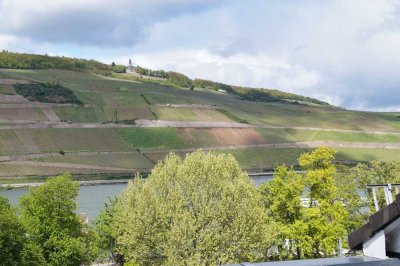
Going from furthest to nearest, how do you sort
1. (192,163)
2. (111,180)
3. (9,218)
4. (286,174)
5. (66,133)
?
(66,133) → (111,180) → (192,163) → (286,174) → (9,218)

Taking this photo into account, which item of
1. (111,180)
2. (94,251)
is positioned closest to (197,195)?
(94,251)

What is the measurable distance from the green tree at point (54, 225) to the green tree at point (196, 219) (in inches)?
154

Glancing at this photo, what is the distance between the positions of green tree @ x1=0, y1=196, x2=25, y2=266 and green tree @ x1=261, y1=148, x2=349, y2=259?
18825 mm

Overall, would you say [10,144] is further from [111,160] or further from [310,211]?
[310,211]

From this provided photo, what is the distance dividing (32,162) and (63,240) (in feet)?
454

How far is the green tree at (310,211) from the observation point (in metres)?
35.1

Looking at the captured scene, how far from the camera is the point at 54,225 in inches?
1598

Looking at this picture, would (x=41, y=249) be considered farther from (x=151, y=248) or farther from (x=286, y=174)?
(x=286, y=174)

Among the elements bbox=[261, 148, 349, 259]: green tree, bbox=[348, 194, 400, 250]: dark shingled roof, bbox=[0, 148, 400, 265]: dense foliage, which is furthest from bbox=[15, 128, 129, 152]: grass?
bbox=[348, 194, 400, 250]: dark shingled roof

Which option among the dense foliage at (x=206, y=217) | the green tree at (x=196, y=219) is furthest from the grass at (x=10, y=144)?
the green tree at (x=196, y=219)

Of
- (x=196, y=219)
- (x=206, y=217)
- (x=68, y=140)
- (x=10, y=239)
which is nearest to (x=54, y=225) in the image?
(x=10, y=239)

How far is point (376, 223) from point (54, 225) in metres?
38.1

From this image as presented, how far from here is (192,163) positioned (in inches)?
1686

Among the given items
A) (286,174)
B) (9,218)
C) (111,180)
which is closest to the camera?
(9,218)
